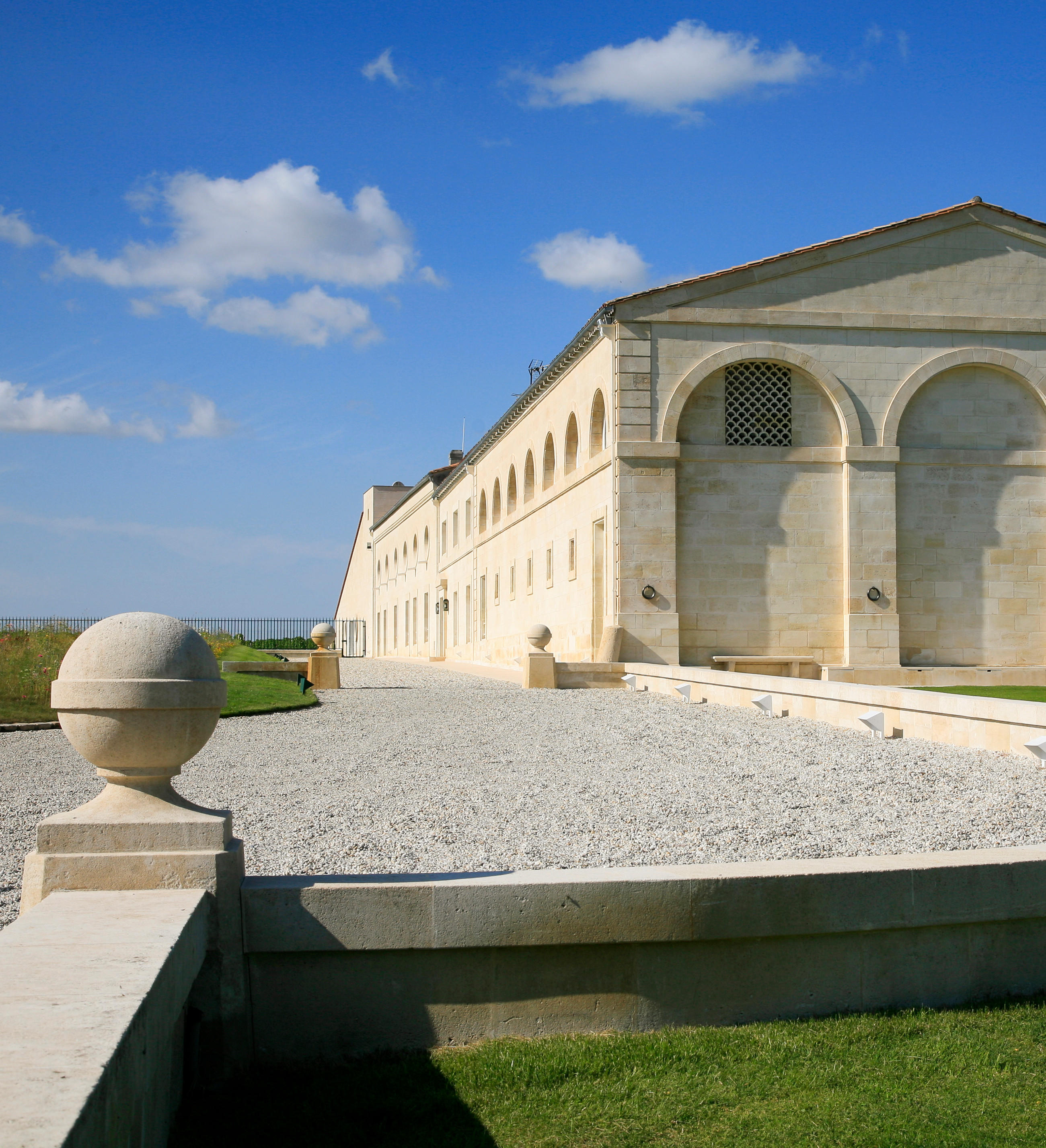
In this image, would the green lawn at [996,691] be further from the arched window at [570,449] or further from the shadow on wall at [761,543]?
the arched window at [570,449]

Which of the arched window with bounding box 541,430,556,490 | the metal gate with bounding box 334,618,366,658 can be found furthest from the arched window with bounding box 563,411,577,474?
the metal gate with bounding box 334,618,366,658

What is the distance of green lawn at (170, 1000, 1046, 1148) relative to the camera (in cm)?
344

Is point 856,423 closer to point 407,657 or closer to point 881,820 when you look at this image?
point 881,820

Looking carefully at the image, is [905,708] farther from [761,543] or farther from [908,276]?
[908,276]

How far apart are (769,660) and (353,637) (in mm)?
57322

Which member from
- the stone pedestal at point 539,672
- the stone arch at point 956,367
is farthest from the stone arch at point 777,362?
the stone pedestal at point 539,672

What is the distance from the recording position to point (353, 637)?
3024 inches

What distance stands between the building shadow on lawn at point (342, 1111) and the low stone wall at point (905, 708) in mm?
7398

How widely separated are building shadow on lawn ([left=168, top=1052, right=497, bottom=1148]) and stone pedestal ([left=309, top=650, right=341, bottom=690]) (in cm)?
1699

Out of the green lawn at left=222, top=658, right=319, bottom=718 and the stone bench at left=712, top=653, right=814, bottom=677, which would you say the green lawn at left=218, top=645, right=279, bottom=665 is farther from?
the stone bench at left=712, top=653, right=814, bottom=677

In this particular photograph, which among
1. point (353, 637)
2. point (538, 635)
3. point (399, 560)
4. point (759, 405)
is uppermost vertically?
point (759, 405)

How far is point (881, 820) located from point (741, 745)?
3996mm

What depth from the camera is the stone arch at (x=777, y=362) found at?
876 inches

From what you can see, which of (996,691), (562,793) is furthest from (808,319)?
(562,793)
